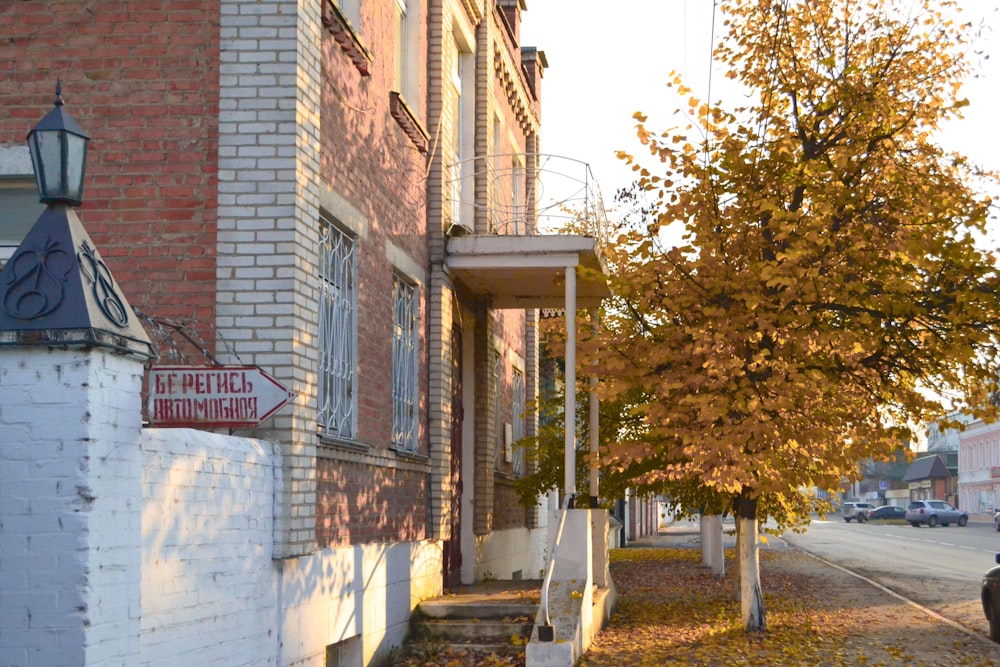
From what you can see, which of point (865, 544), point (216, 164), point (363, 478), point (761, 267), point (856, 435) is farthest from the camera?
point (865, 544)

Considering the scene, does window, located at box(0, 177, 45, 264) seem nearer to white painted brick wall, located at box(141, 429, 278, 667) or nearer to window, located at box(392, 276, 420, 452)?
white painted brick wall, located at box(141, 429, 278, 667)

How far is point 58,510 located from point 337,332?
507 cm

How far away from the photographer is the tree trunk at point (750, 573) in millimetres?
13953

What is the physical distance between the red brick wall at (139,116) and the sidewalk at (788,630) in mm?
5293

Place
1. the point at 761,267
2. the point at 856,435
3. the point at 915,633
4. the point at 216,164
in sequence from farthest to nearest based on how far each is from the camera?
1. the point at 915,633
2. the point at 856,435
3. the point at 761,267
4. the point at 216,164

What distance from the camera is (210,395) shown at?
736 centimetres

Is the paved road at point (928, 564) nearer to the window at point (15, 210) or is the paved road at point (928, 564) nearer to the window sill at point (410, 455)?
the window sill at point (410, 455)

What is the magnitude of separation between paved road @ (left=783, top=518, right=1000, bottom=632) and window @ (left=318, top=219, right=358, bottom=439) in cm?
905

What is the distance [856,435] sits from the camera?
13039 millimetres

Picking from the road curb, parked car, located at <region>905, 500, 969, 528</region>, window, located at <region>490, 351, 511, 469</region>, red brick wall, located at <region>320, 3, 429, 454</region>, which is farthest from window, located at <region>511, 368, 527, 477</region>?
parked car, located at <region>905, 500, 969, 528</region>

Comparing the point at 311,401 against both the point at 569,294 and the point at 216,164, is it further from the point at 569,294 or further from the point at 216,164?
the point at 569,294

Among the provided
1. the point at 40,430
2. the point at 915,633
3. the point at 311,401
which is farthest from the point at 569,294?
the point at 40,430

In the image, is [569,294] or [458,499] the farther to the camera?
[458,499]

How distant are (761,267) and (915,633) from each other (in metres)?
5.31
